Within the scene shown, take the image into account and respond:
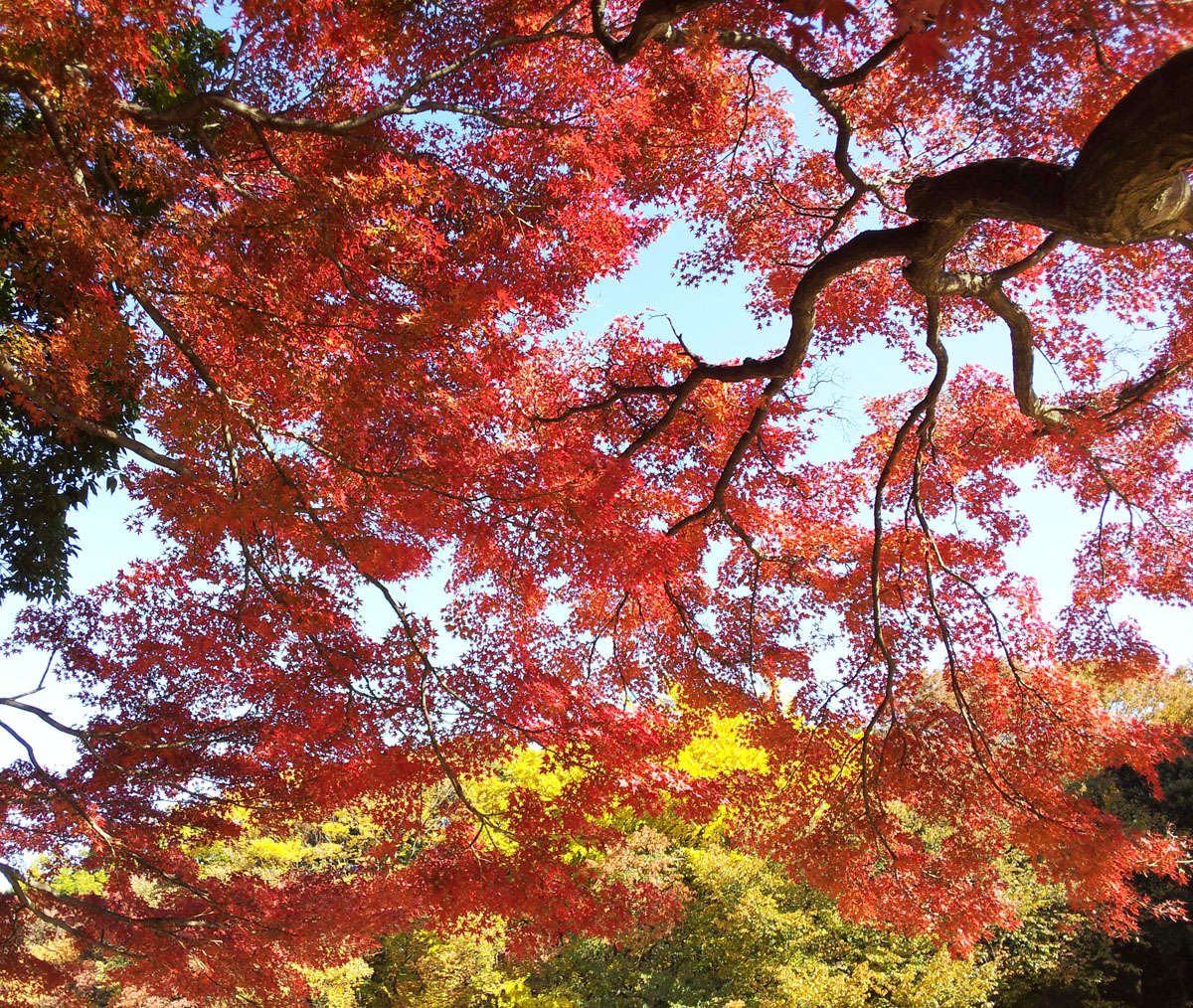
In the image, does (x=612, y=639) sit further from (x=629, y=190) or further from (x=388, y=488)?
(x=629, y=190)

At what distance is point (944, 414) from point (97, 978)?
1857 cm

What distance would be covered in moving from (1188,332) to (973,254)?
6.23 ft

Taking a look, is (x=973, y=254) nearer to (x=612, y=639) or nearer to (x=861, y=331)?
(x=861, y=331)

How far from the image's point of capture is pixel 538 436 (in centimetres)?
662

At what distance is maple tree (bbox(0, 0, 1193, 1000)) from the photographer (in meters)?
4.46

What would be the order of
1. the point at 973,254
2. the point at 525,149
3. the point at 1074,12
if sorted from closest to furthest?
the point at 1074,12 → the point at 525,149 → the point at 973,254

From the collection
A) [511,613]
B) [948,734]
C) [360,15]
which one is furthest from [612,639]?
[360,15]

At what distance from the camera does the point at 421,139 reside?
5.64 meters

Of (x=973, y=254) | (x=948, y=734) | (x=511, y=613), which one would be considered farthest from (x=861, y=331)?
(x=511, y=613)

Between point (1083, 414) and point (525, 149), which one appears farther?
point (1083, 414)

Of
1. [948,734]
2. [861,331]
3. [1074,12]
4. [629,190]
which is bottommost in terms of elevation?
[948,734]

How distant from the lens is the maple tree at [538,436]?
4465mm

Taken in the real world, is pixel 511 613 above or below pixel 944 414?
below

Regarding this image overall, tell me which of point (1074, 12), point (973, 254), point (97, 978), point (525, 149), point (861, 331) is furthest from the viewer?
point (97, 978)
